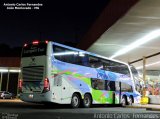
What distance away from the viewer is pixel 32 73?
15930 mm

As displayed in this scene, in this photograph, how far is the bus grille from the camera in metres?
15.5

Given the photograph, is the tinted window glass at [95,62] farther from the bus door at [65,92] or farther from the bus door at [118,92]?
the bus door at [65,92]

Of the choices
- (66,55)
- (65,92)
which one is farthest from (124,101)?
(66,55)

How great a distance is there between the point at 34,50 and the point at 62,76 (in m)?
2.05

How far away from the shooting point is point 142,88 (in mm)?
26422

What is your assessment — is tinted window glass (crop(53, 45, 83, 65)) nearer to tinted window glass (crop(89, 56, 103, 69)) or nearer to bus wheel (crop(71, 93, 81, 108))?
tinted window glass (crop(89, 56, 103, 69))

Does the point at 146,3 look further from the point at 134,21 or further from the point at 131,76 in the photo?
the point at 131,76

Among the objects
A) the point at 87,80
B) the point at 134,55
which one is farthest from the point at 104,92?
the point at 134,55

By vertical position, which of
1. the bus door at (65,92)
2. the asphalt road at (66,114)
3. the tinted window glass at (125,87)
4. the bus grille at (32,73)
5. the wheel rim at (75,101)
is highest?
the bus grille at (32,73)

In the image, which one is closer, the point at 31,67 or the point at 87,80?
the point at 31,67

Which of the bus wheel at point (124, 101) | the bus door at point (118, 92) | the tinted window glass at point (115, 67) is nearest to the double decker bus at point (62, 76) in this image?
the tinted window glass at point (115, 67)

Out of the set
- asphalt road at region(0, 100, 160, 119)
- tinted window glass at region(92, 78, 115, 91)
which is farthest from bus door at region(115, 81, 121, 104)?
asphalt road at region(0, 100, 160, 119)

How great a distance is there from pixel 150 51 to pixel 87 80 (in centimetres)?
844

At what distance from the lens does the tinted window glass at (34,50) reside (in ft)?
51.2
